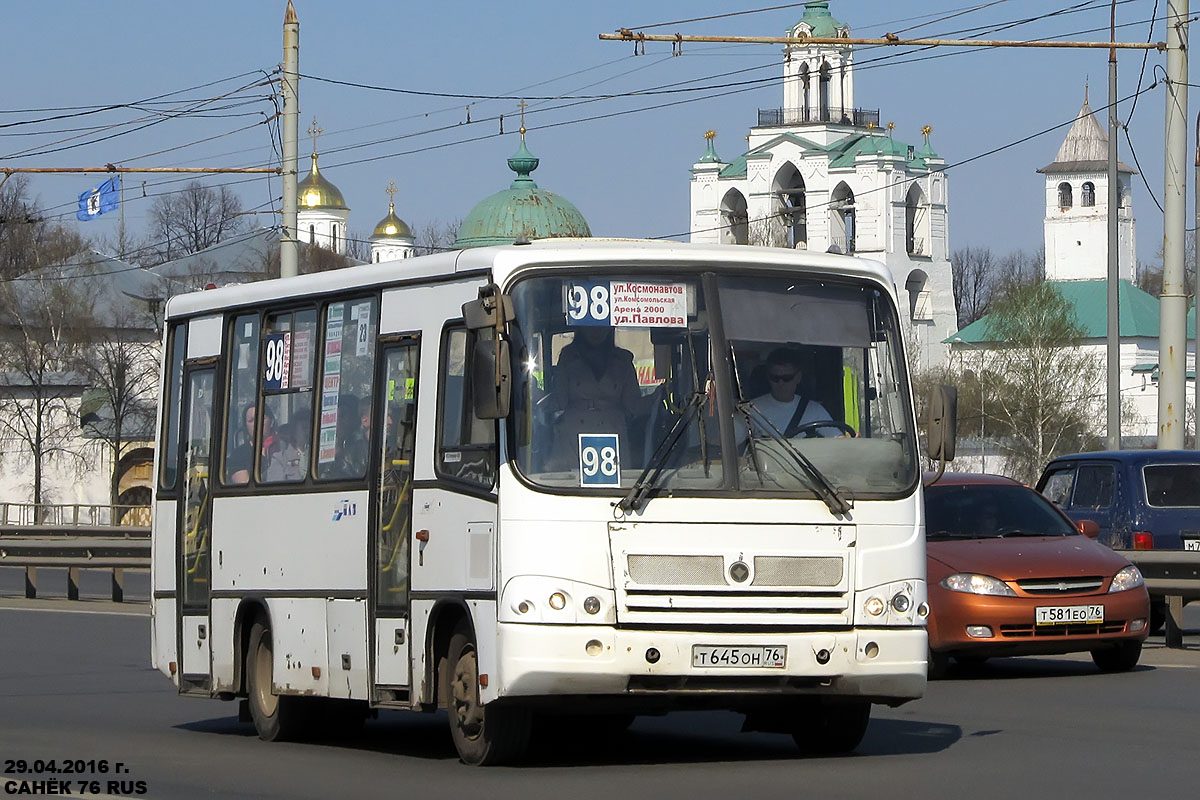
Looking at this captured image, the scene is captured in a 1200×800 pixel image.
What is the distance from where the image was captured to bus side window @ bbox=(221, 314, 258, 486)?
42.4 feet

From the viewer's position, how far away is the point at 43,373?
88.9 m

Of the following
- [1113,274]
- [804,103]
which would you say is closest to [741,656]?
[1113,274]

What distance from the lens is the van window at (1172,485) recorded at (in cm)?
1970

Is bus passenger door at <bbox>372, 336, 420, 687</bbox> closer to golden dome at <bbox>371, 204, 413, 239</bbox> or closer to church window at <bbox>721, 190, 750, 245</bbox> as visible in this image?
church window at <bbox>721, 190, 750, 245</bbox>

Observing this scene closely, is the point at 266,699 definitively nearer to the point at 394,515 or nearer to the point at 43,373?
the point at 394,515

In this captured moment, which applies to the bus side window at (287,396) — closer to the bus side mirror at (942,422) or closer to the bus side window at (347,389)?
the bus side window at (347,389)

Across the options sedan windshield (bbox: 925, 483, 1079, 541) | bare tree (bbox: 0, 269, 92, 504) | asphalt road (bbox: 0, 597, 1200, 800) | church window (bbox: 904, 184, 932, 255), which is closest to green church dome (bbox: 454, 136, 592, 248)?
bare tree (bbox: 0, 269, 92, 504)

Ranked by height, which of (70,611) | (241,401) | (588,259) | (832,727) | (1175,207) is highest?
(1175,207)

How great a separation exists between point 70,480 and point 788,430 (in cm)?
8172

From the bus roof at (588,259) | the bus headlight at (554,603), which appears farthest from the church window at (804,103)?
the bus headlight at (554,603)

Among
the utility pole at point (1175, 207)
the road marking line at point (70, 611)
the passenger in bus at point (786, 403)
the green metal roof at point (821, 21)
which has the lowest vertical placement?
the road marking line at point (70, 611)

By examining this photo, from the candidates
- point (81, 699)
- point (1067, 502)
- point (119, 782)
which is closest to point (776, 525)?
point (119, 782)

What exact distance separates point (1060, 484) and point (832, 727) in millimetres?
9706

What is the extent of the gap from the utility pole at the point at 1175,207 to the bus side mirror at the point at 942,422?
1086 centimetres
